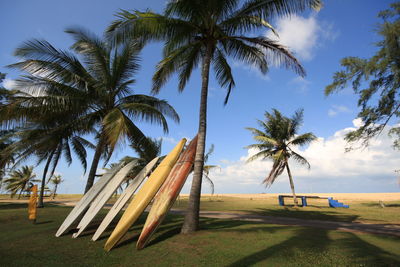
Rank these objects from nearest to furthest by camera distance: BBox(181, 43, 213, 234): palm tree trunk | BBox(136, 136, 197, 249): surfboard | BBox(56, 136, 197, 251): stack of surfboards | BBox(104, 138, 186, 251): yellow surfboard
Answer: BBox(104, 138, 186, 251): yellow surfboard < BBox(136, 136, 197, 249): surfboard < BBox(56, 136, 197, 251): stack of surfboards < BBox(181, 43, 213, 234): palm tree trunk

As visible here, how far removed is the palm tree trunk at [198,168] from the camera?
6547mm

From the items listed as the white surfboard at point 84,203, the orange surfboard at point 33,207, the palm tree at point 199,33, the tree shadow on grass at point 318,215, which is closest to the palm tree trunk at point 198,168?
the palm tree at point 199,33

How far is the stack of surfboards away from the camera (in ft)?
19.2

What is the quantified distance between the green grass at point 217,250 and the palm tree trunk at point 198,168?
413 millimetres

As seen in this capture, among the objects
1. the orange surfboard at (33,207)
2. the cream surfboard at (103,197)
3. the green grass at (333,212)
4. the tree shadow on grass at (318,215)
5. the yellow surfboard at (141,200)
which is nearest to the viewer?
the yellow surfboard at (141,200)

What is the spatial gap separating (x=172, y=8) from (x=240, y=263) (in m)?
7.69

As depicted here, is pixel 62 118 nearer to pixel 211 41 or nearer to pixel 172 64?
pixel 172 64

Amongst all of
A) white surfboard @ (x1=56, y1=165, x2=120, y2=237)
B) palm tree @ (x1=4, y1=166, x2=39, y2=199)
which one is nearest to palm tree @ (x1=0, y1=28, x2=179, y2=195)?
white surfboard @ (x1=56, y1=165, x2=120, y2=237)

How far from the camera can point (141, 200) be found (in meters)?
6.75

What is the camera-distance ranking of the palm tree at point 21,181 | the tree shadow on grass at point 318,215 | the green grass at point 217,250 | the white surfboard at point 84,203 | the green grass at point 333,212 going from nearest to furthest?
the green grass at point 217,250, the white surfboard at point 84,203, the green grass at point 333,212, the tree shadow on grass at point 318,215, the palm tree at point 21,181

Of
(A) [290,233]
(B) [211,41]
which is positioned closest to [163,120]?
(B) [211,41]

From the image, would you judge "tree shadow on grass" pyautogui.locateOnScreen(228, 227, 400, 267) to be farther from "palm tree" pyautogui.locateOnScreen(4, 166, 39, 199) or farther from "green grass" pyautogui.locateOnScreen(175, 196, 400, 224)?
"palm tree" pyautogui.locateOnScreen(4, 166, 39, 199)

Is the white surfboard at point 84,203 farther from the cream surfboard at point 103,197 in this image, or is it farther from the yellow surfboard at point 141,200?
the yellow surfboard at point 141,200

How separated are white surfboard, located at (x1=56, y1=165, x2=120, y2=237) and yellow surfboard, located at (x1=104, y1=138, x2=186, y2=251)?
1.93 m
